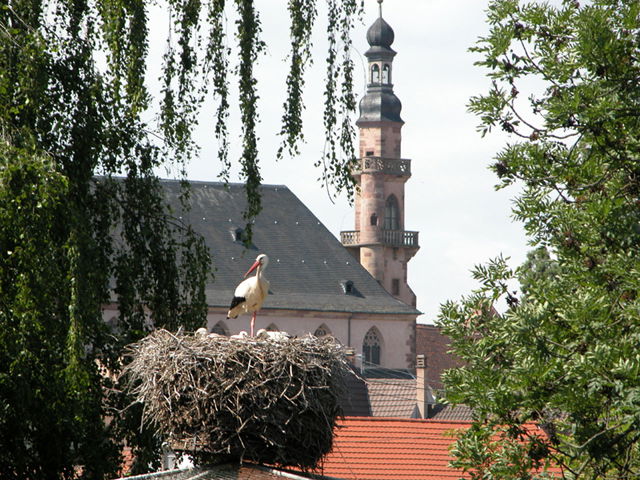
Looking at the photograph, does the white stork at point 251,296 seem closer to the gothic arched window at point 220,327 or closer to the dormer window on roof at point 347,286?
the gothic arched window at point 220,327

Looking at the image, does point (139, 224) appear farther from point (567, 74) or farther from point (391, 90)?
point (391, 90)

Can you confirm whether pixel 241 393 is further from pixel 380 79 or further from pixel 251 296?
pixel 380 79

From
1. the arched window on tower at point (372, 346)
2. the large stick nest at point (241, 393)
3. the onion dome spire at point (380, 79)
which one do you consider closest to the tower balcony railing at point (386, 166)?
the onion dome spire at point (380, 79)

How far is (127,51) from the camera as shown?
953 cm

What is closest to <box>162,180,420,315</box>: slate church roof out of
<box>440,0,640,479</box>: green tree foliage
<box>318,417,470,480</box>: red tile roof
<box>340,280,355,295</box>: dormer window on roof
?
<box>340,280,355,295</box>: dormer window on roof

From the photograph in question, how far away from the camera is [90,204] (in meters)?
10.0

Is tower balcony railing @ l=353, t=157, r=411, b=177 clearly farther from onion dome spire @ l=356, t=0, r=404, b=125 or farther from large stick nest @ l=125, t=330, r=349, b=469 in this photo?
large stick nest @ l=125, t=330, r=349, b=469

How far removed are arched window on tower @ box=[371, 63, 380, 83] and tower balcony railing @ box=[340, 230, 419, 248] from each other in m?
7.77

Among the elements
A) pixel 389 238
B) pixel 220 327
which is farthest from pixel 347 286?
pixel 389 238

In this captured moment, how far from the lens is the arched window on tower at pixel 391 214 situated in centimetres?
6844

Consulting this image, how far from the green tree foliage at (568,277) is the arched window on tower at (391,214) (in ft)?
192

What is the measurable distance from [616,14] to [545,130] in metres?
1.05

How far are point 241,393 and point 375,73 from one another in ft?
199

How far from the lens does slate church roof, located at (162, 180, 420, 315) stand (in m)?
56.3
